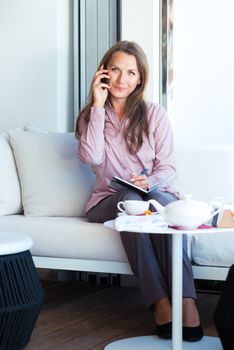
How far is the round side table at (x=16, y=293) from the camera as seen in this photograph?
84.1 inches

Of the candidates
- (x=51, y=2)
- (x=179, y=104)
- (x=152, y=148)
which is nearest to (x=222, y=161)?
(x=152, y=148)

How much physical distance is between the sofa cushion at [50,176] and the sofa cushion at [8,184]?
29 mm

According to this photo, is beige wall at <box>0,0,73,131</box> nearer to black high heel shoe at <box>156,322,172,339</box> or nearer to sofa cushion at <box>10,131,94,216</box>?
sofa cushion at <box>10,131,94,216</box>

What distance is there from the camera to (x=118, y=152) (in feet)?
9.04

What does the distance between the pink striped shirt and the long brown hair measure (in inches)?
1.0

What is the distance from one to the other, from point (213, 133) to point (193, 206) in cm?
172

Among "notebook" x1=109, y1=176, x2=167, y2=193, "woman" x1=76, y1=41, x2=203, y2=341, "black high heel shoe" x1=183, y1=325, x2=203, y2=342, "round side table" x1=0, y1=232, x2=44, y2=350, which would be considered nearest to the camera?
"round side table" x1=0, y1=232, x2=44, y2=350

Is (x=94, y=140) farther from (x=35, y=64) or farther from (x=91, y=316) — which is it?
(x=35, y=64)

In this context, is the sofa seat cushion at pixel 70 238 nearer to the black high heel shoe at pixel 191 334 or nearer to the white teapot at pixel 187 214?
the black high heel shoe at pixel 191 334

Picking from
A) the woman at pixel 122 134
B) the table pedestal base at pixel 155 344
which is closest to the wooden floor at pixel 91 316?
the table pedestal base at pixel 155 344

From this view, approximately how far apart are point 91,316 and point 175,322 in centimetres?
78

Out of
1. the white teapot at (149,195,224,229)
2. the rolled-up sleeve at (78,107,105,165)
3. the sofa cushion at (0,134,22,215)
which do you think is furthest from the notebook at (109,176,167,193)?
the sofa cushion at (0,134,22,215)

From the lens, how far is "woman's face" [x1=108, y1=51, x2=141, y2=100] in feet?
9.05

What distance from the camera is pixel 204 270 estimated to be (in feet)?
8.07
